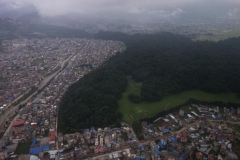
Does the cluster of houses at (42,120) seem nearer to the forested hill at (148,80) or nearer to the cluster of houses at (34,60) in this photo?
the forested hill at (148,80)

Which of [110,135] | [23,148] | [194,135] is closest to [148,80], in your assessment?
[194,135]

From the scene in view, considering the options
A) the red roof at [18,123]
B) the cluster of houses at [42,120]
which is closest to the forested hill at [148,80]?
the cluster of houses at [42,120]

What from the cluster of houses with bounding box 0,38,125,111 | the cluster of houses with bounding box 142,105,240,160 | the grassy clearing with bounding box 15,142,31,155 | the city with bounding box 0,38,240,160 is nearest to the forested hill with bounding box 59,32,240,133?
the city with bounding box 0,38,240,160

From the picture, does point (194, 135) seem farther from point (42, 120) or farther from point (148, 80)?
point (42, 120)

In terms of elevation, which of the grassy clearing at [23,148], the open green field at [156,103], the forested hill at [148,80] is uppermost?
the forested hill at [148,80]

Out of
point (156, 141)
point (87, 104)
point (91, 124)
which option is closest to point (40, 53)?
point (87, 104)

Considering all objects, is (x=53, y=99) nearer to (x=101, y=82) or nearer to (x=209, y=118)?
(x=101, y=82)

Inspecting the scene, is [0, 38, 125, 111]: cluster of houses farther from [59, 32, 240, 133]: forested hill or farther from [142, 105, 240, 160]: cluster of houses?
[142, 105, 240, 160]: cluster of houses
